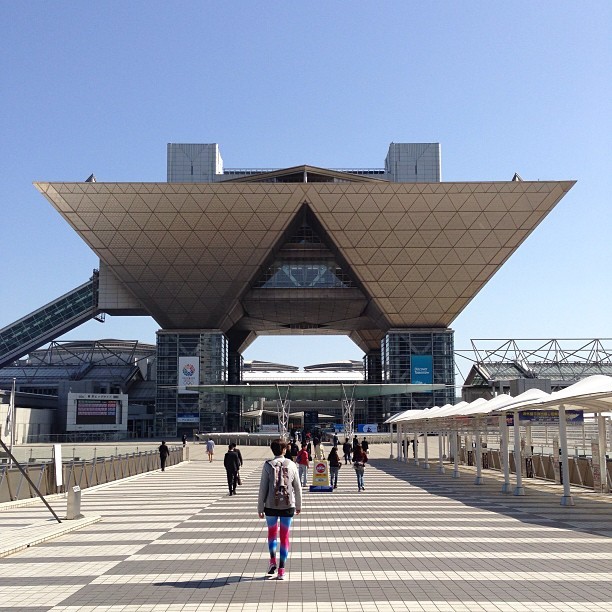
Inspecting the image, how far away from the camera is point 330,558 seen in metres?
12.4

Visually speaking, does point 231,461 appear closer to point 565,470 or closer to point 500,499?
point 500,499

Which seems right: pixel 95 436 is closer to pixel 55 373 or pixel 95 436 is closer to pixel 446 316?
pixel 55 373

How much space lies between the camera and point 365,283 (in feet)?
263

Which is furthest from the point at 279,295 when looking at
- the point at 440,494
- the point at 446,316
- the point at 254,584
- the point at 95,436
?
the point at 254,584

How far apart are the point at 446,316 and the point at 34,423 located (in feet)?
148

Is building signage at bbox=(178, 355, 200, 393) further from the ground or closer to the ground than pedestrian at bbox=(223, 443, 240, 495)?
further from the ground

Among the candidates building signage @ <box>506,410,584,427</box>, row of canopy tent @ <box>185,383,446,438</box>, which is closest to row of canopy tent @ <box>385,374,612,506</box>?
building signage @ <box>506,410,584,427</box>

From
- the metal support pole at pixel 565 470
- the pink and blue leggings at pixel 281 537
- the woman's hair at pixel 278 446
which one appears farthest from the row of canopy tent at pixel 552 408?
the pink and blue leggings at pixel 281 537

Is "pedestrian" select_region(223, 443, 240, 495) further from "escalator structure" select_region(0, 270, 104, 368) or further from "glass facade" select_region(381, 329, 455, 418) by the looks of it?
"escalator structure" select_region(0, 270, 104, 368)

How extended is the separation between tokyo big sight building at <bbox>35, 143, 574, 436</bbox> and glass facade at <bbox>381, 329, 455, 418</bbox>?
0.13 m

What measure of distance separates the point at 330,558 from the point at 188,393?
7470cm

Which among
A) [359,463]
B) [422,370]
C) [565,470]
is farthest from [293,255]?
[565,470]

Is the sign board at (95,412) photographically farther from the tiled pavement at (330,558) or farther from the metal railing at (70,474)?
the tiled pavement at (330,558)

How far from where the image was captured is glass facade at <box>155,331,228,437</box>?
8506 centimetres
